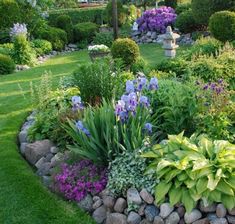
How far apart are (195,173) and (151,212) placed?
0.59 metres

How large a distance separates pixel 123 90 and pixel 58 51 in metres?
11.3

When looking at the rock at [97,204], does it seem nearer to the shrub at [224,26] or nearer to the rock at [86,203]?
the rock at [86,203]

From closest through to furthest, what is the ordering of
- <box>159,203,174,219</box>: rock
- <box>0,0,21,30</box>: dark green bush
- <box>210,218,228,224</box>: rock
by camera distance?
1. <box>210,218,228,224</box>: rock
2. <box>159,203,174,219</box>: rock
3. <box>0,0,21,30</box>: dark green bush

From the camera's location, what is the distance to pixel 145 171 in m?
4.52

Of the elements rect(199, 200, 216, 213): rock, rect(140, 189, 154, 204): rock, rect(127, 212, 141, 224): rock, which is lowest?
rect(127, 212, 141, 224): rock

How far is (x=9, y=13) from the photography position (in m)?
16.3

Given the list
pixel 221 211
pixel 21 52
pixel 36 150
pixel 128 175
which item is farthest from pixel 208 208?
pixel 21 52

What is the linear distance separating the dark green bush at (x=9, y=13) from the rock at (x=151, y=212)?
13768 mm

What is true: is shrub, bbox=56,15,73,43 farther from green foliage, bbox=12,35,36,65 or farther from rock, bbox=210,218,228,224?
rock, bbox=210,218,228,224

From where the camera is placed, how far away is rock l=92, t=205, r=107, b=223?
4566mm

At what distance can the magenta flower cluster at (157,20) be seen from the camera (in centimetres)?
1862

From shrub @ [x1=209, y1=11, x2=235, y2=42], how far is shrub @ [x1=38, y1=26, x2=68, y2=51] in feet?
22.7

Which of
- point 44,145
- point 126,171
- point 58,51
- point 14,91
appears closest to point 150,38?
point 58,51

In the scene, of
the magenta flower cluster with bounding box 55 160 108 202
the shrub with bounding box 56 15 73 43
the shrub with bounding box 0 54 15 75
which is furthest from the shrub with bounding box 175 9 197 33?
the magenta flower cluster with bounding box 55 160 108 202
